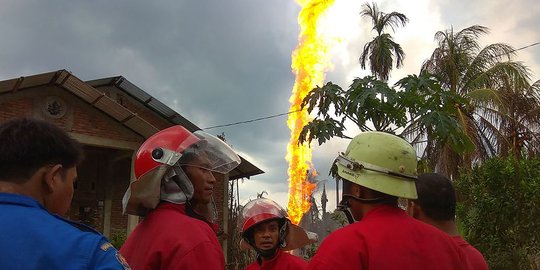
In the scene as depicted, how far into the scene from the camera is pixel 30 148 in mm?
1753

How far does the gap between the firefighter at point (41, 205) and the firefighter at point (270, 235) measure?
112 inches

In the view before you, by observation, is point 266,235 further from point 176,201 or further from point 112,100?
point 112,100

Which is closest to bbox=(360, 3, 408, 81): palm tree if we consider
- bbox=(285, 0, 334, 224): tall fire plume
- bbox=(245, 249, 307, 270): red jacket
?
bbox=(285, 0, 334, 224): tall fire plume

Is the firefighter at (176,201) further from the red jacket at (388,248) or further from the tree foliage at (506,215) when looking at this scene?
the tree foliage at (506,215)

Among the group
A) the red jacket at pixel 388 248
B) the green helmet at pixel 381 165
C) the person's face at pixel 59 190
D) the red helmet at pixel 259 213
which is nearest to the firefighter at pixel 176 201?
the red jacket at pixel 388 248

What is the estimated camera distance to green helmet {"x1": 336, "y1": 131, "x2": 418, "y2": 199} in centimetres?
262

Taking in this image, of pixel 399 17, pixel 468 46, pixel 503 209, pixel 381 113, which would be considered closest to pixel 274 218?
pixel 381 113

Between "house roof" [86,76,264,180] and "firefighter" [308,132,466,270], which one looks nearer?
"firefighter" [308,132,466,270]

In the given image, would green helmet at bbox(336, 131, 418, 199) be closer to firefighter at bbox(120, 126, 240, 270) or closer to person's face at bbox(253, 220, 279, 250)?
firefighter at bbox(120, 126, 240, 270)

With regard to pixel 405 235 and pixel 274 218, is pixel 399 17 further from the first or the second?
pixel 405 235

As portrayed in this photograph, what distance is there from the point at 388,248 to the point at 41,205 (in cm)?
141

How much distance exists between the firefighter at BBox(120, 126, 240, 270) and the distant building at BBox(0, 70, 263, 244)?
7882mm

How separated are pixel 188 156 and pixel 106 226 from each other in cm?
1309

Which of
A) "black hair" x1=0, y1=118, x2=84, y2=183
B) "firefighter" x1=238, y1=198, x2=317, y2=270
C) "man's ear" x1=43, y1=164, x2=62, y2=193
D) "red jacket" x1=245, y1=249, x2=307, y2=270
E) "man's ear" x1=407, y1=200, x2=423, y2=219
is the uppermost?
"black hair" x1=0, y1=118, x2=84, y2=183
